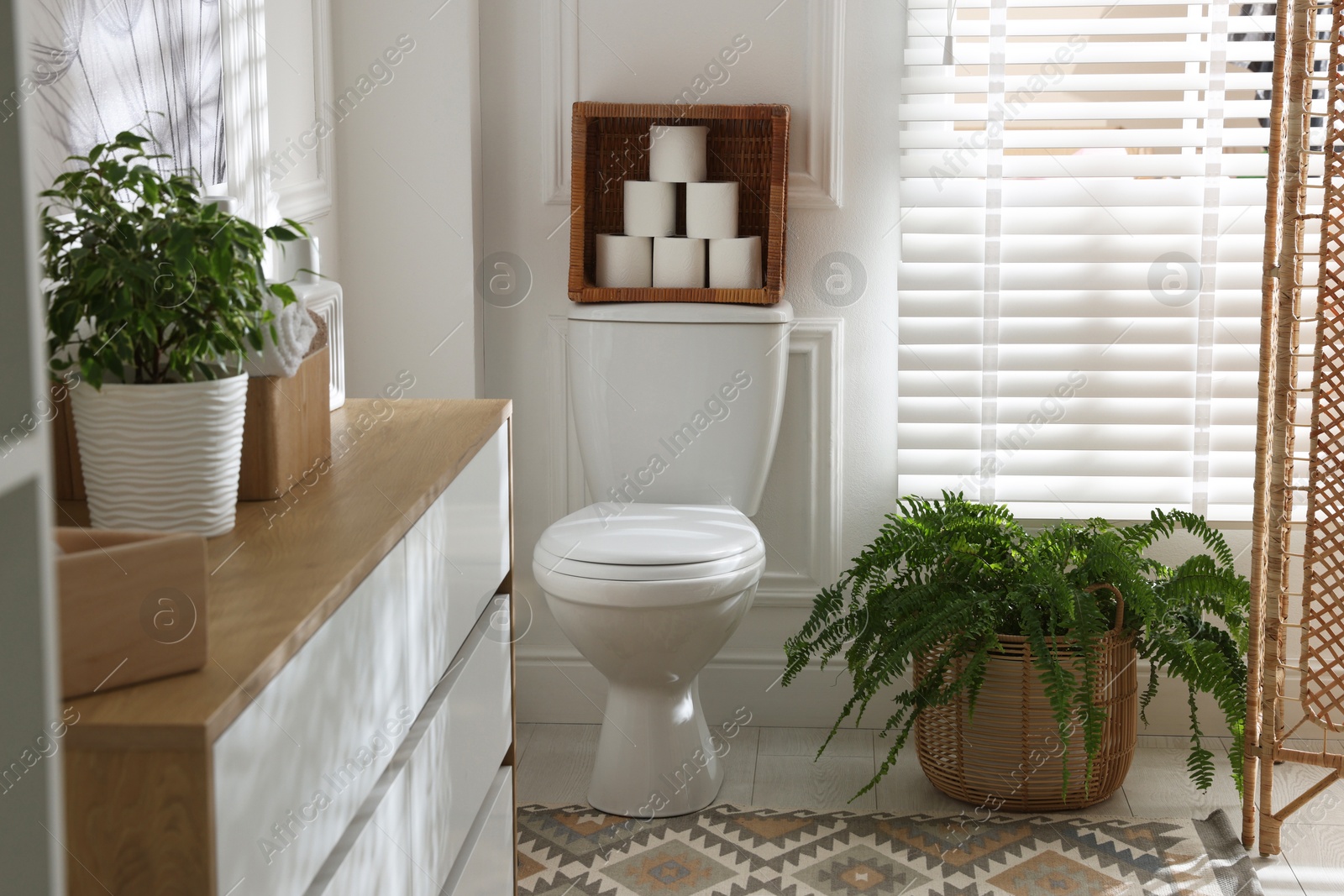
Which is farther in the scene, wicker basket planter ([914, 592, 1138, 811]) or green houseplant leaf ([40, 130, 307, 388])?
wicker basket planter ([914, 592, 1138, 811])

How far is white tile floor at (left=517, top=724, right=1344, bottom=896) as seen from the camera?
213cm

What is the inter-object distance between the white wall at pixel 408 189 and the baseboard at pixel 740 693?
662mm

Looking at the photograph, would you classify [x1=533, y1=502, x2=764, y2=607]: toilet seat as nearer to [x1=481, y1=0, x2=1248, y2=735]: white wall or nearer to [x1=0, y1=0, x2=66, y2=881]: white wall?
[x1=481, y1=0, x2=1248, y2=735]: white wall

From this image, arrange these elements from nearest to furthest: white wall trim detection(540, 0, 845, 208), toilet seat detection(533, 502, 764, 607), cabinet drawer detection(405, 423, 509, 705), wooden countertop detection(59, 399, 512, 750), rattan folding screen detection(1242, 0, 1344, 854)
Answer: wooden countertop detection(59, 399, 512, 750) < cabinet drawer detection(405, 423, 509, 705) < rattan folding screen detection(1242, 0, 1344, 854) < toilet seat detection(533, 502, 764, 607) < white wall trim detection(540, 0, 845, 208)

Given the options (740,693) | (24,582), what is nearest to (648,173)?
(740,693)

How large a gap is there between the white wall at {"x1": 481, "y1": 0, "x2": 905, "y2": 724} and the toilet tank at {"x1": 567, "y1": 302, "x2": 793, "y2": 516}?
0.61ft

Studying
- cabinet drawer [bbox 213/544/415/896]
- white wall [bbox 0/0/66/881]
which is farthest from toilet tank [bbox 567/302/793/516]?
white wall [bbox 0/0/66/881]

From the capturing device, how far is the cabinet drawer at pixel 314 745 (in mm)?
745

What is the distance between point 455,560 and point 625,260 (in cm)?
127

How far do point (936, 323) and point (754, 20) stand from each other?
2.40 feet

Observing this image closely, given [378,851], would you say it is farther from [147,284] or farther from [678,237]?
[678,237]

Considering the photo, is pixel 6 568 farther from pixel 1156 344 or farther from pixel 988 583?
Answer: pixel 1156 344

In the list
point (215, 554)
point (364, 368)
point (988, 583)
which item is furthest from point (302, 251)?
point (988, 583)

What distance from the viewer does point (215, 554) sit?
0.96m
